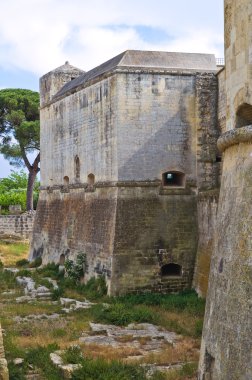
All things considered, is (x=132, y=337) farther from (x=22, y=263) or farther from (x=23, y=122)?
(x=23, y=122)

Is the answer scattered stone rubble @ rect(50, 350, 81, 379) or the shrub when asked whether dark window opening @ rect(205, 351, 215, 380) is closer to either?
scattered stone rubble @ rect(50, 350, 81, 379)

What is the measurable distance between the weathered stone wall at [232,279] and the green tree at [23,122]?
93.1 feet

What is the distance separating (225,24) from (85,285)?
10141 mm

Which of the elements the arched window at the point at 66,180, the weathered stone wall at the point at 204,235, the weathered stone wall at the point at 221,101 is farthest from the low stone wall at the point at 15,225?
the weathered stone wall at the point at 221,101

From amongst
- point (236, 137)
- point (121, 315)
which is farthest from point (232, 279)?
point (121, 315)

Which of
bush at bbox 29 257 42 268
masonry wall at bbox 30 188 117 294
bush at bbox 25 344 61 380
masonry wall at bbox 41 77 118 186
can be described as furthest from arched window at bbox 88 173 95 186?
bush at bbox 25 344 61 380

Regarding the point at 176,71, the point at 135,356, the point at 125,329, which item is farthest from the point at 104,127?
the point at 135,356

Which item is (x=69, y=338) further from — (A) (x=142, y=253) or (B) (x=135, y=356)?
(A) (x=142, y=253)

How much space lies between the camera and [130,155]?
1574 centimetres

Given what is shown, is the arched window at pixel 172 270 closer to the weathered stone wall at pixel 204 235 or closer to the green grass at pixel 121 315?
the weathered stone wall at pixel 204 235

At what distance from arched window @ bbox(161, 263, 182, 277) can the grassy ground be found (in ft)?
2.60

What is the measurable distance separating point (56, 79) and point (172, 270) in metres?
10.3

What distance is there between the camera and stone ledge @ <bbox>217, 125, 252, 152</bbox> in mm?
7273

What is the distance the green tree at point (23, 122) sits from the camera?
35.5 metres
